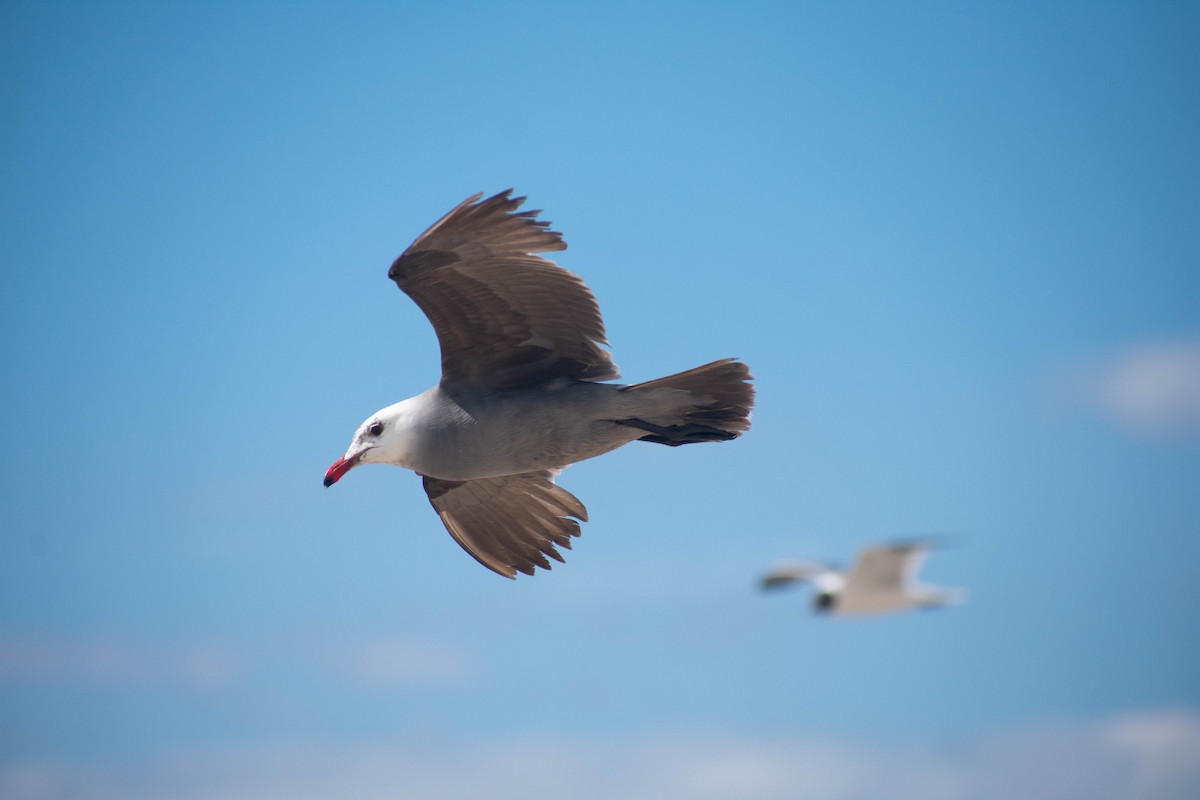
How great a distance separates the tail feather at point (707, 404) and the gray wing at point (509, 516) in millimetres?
1307

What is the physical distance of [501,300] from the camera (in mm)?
8422

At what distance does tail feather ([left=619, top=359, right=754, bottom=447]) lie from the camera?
8.38 meters

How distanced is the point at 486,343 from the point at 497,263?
2.26ft

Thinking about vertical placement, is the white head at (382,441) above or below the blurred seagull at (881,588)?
below

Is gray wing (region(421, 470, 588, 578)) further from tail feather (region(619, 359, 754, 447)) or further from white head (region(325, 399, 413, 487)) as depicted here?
tail feather (region(619, 359, 754, 447))

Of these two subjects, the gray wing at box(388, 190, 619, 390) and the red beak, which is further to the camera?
the red beak

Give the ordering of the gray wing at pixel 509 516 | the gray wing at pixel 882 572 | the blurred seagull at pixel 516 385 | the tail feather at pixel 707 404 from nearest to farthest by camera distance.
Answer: the blurred seagull at pixel 516 385 < the tail feather at pixel 707 404 < the gray wing at pixel 509 516 < the gray wing at pixel 882 572

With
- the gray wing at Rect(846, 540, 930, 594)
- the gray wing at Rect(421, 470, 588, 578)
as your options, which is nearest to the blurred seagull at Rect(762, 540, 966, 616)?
the gray wing at Rect(846, 540, 930, 594)

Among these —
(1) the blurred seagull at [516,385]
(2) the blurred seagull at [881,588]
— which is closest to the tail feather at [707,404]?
(1) the blurred seagull at [516,385]

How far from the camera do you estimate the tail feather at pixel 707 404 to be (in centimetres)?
838

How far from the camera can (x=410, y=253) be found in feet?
26.5

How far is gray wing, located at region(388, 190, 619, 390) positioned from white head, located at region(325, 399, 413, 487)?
0.40m

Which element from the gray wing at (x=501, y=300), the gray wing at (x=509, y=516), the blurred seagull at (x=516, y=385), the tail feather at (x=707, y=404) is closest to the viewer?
the gray wing at (x=501, y=300)

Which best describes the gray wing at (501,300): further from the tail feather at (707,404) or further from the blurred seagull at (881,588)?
the blurred seagull at (881,588)
